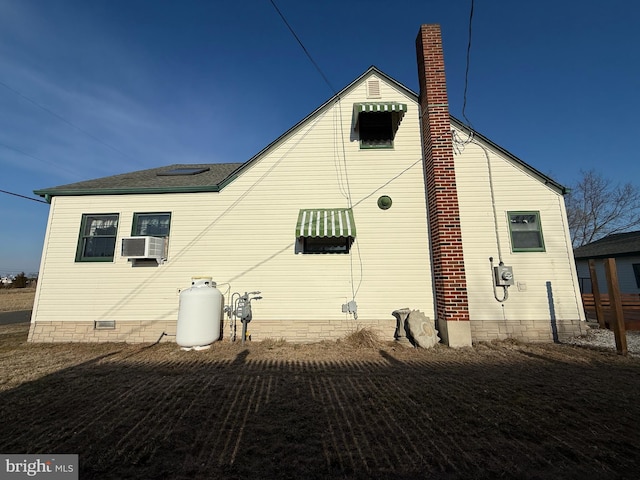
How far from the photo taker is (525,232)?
26.0 feet

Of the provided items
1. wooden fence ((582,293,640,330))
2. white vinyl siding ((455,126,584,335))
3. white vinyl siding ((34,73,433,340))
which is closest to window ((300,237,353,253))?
white vinyl siding ((34,73,433,340))

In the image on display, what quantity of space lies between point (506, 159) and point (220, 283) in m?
10.1

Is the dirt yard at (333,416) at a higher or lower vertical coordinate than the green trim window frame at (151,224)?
lower

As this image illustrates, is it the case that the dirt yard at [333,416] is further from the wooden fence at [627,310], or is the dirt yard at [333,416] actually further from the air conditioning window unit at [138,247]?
the wooden fence at [627,310]

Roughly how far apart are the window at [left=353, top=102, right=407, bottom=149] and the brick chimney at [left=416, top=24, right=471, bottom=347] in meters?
1.04

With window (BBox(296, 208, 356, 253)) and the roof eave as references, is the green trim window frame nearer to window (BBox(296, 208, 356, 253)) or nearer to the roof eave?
the roof eave

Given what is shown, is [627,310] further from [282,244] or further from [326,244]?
[282,244]

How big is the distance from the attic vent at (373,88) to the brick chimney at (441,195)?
1.43 m

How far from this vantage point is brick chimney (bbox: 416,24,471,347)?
6969mm

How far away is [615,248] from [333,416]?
2611 cm

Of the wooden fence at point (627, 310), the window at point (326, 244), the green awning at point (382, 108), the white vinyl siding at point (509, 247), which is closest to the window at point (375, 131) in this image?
the green awning at point (382, 108)

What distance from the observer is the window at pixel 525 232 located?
7.84 meters

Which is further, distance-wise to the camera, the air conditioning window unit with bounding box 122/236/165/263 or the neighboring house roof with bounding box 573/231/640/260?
the neighboring house roof with bounding box 573/231/640/260

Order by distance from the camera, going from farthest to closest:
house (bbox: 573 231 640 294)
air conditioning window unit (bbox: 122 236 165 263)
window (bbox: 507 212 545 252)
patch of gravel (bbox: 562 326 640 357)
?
house (bbox: 573 231 640 294)
window (bbox: 507 212 545 252)
air conditioning window unit (bbox: 122 236 165 263)
patch of gravel (bbox: 562 326 640 357)
